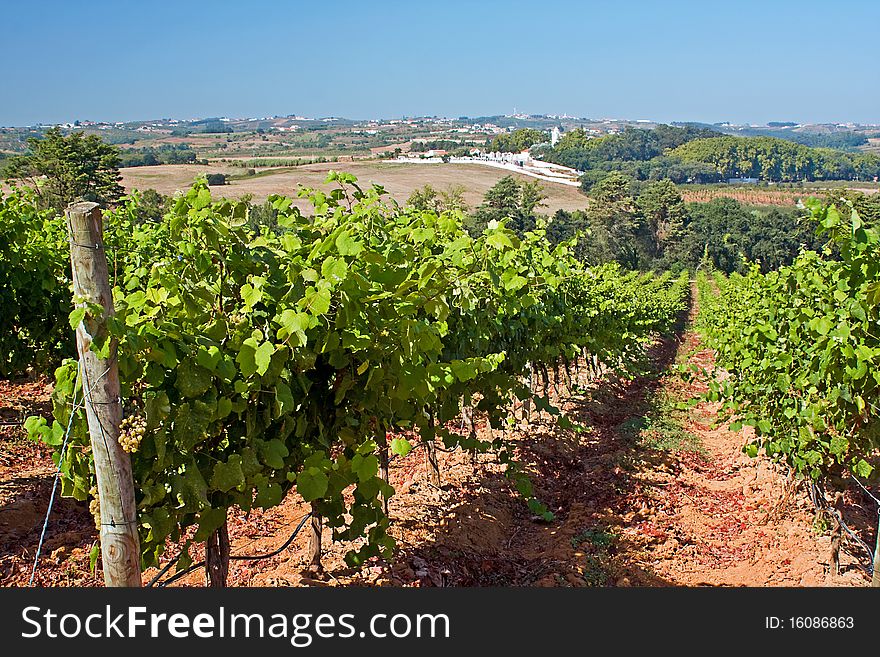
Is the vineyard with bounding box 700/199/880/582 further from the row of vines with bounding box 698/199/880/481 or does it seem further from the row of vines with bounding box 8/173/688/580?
the row of vines with bounding box 8/173/688/580

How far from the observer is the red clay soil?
5098 millimetres

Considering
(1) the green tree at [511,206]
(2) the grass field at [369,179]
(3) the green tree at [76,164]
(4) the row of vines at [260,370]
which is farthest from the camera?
(2) the grass field at [369,179]

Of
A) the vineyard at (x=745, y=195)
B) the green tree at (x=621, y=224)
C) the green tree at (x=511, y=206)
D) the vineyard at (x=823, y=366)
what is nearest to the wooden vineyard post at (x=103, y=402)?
the vineyard at (x=823, y=366)

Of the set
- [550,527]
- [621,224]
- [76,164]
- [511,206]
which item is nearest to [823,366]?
[550,527]

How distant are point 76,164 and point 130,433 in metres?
40.3

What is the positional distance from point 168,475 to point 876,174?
499ft

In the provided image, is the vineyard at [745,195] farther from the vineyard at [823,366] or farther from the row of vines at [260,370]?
the row of vines at [260,370]

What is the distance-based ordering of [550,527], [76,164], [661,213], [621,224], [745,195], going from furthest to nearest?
[745,195]
[661,213]
[621,224]
[76,164]
[550,527]

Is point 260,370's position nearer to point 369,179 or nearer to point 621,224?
point 621,224

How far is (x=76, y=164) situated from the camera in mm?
37594

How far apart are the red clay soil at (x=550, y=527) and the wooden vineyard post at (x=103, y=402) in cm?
210

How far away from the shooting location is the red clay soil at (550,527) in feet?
16.7

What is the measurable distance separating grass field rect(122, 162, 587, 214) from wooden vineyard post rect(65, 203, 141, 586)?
4101cm

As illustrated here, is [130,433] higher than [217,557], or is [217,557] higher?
[130,433]
